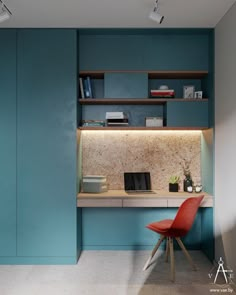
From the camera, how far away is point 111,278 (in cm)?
336

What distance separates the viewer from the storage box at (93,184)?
156 inches

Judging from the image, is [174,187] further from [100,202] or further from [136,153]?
[100,202]

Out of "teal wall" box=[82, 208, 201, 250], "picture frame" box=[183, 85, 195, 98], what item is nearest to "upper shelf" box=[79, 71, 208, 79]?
"picture frame" box=[183, 85, 195, 98]

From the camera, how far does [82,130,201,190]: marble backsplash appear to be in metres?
4.29

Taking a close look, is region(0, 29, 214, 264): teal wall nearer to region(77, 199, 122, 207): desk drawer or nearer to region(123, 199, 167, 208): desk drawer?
region(77, 199, 122, 207): desk drawer

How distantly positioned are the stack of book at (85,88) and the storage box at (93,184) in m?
0.97

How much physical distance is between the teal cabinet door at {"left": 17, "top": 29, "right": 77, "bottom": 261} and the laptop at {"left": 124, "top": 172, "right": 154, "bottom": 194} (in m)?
0.75

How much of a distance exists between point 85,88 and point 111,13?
95 centimetres

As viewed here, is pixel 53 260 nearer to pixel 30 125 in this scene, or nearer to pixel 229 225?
pixel 30 125

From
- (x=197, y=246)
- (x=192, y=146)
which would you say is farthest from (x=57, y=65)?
(x=197, y=246)

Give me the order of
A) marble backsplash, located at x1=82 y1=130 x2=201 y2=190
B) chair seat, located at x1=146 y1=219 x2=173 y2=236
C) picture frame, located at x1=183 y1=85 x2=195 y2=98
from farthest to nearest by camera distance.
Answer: marble backsplash, located at x1=82 y1=130 x2=201 y2=190 → picture frame, located at x1=183 y1=85 x2=195 y2=98 → chair seat, located at x1=146 y1=219 x2=173 y2=236

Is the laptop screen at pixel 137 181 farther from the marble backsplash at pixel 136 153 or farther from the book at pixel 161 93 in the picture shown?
the book at pixel 161 93

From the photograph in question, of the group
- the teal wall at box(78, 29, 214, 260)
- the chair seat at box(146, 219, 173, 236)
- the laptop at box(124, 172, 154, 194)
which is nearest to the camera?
the chair seat at box(146, 219, 173, 236)

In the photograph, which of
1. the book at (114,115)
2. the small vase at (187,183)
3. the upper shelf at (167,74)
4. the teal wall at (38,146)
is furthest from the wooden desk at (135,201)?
the upper shelf at (167,74)
